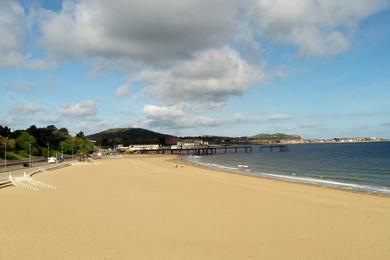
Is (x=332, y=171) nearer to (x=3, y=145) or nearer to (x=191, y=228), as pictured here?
(x=191, y=228)

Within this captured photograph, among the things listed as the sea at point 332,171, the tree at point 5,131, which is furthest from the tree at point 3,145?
the sea at point 332,171

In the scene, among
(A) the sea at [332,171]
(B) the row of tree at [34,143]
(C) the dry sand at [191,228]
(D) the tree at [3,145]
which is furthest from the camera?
(B) the row of tree at [34,143]

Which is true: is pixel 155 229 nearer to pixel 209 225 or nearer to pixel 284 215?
pixel 209 225

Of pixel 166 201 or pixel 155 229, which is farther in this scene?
pixel 166 201

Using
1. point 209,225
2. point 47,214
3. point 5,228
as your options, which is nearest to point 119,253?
point 209,225

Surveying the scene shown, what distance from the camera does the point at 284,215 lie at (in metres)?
14.6

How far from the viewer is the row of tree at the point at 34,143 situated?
7329 cm

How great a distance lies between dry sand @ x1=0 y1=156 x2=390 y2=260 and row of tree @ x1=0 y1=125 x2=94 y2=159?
4146 cm

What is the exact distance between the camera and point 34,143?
87500mm

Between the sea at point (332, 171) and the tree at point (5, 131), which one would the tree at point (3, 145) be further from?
the sea at point (332, 171)

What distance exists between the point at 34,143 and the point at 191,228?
83.0m

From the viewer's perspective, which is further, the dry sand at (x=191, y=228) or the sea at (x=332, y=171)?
the sea at (x=332, y=171)

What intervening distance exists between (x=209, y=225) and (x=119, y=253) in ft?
13.1

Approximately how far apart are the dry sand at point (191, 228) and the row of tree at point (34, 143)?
136ft
